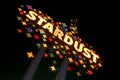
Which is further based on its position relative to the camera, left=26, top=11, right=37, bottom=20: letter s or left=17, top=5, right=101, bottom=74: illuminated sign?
left=26, top=11, right=37, bottom=20: letter s

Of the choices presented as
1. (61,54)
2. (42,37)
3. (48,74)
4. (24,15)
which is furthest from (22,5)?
(48,74)

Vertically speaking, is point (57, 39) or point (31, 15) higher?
point (31, 15)

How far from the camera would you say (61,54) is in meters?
6.14

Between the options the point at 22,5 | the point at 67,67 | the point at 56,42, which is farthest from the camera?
the point at 22,5

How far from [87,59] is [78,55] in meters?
0.29

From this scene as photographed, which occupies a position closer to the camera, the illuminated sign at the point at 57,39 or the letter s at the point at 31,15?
the illuminated sign at the point at 57,39

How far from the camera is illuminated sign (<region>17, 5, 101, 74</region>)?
607 centimetres

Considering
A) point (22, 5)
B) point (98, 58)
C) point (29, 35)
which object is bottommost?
point (29, 35)

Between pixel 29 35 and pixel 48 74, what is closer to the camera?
pixel 48 74

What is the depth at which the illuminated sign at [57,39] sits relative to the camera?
607 centimetres

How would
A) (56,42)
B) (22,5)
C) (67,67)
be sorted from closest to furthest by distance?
(67,67), (56,42), (22,5)

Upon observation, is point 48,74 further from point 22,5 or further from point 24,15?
point 22,5

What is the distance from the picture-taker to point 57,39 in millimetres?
6633

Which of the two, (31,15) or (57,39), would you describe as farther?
(31,15)
